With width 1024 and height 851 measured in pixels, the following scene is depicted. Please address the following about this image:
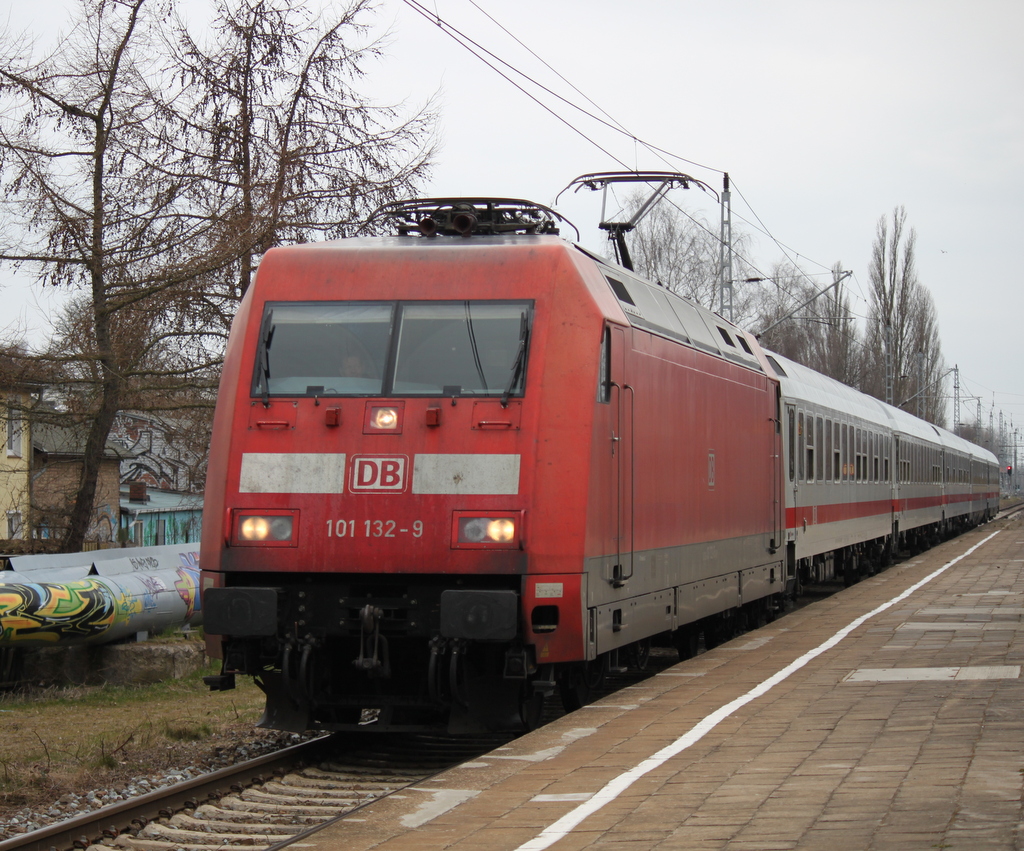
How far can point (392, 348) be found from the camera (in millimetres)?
8320

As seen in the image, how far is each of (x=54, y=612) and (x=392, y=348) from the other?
737 cm

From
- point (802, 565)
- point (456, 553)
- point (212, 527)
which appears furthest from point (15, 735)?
point (802, 565)

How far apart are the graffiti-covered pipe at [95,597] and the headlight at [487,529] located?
6.25 m

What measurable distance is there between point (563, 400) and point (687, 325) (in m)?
3.57

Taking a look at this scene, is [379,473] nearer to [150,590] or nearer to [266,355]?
[266,355]

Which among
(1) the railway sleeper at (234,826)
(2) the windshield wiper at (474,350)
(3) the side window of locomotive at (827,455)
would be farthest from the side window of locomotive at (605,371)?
(3) the side window of locomotive at (827,455)

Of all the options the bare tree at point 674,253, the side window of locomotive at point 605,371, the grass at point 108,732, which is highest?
the bare tree at point 674,253

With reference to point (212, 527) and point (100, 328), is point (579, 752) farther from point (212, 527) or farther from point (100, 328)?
point (100, 328)

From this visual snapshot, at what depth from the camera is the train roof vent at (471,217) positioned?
909 cm

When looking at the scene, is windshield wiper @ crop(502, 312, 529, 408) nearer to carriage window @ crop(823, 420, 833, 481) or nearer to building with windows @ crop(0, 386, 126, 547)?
building with windows @ crop(0, 386, 126, 547)

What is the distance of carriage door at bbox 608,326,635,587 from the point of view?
864 centimetres

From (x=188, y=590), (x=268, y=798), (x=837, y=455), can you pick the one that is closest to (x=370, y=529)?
(x=268, y=798)

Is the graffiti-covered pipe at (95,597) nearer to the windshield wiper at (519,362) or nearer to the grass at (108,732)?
the grass at (108,732)

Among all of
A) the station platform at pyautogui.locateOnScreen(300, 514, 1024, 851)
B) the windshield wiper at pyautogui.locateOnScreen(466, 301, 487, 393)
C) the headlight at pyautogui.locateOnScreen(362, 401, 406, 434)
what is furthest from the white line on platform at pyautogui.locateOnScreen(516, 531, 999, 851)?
the headlight at pyautogui.locateOnScreen(362, 401, 406, 434)
